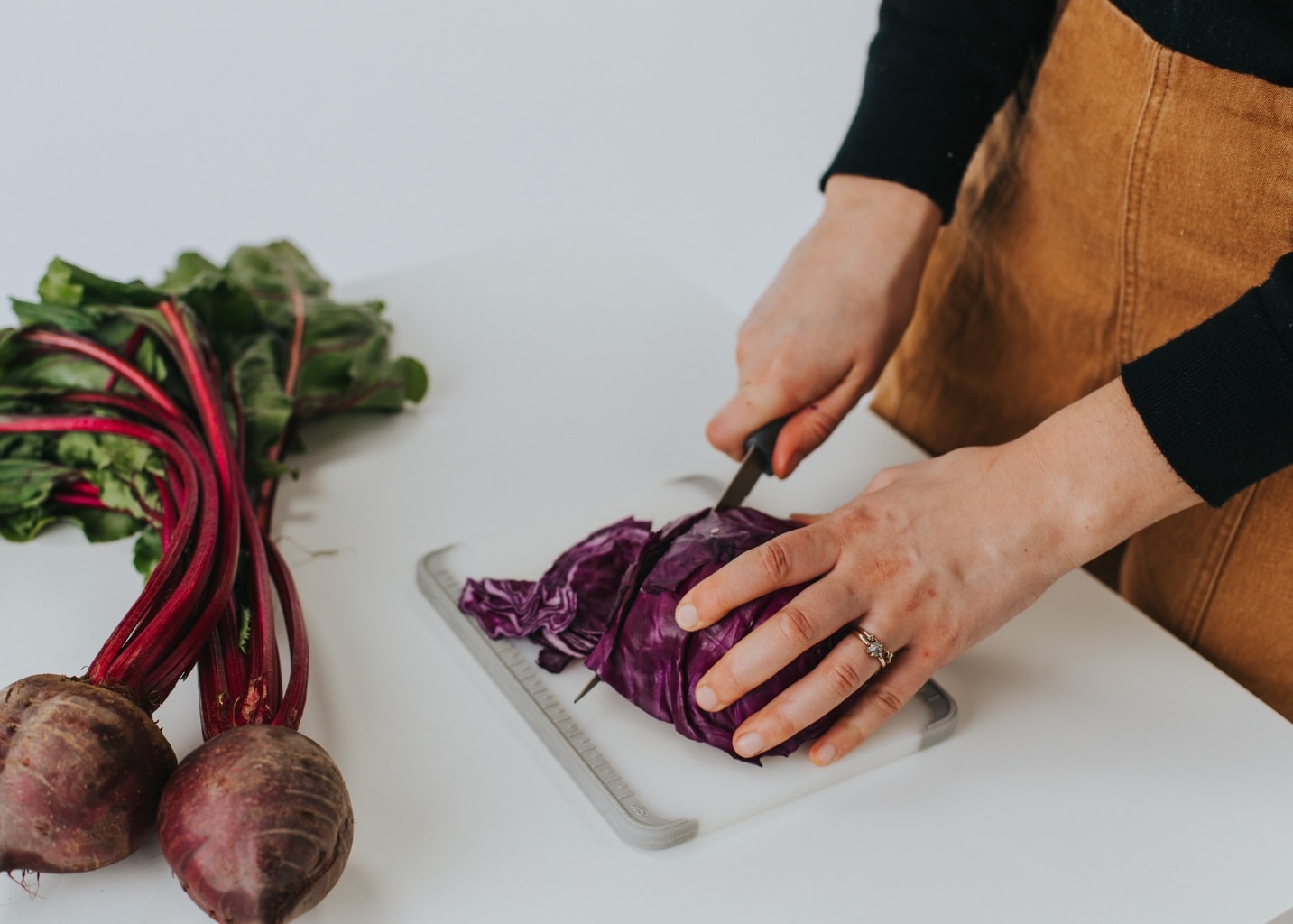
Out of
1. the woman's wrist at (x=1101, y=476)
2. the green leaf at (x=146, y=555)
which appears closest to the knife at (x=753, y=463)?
the woman's wrist at (x=1101, y=476)

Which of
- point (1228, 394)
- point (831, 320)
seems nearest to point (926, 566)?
point (1228, 394)

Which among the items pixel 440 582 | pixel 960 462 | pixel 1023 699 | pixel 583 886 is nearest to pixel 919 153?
pixel 960 462

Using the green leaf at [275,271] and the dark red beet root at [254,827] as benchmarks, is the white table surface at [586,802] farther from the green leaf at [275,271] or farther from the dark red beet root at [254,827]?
the green leaf at [275,271]

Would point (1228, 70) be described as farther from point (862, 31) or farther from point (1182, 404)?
point (862, 31)

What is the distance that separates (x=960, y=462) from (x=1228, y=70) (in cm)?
49

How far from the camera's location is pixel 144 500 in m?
1.44

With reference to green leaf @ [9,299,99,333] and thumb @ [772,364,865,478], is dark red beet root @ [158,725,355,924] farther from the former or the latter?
green leaf @ [9,299,99,333]

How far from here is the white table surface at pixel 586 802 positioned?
107cm

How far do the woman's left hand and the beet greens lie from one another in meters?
0.39

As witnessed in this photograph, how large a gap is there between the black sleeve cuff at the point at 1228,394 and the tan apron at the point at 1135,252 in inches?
9.1

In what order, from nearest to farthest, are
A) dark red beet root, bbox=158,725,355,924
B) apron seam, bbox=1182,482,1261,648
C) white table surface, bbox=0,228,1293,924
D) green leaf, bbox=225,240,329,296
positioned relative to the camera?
1. dark red beet root, bbox=158,725,355,924
2. white table surface, bbox=0,228,1293,924
3. apron seam, bbox=1182,482,1261,648
4. green leaf, bbox=225,240,329,296

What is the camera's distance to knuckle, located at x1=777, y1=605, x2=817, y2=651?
1123mm

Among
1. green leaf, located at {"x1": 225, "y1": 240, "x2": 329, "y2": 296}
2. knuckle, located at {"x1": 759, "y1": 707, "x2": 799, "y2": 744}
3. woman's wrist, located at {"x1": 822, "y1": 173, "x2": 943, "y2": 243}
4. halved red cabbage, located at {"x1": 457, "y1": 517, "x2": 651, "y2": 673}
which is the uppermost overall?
woman's wrist, located at {"x1": 822, "y1": 173, "x2": 943, "y2": 243}

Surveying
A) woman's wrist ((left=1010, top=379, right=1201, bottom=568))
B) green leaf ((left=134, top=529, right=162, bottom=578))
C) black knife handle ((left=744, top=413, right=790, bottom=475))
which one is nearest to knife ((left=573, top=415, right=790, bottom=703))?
black knife handle ((left=744, top=413, right=790, bottom=475))
